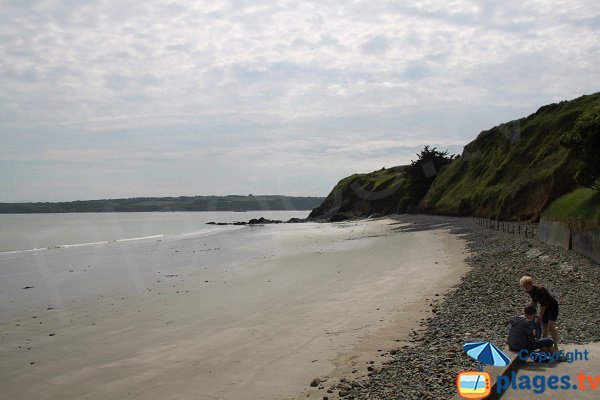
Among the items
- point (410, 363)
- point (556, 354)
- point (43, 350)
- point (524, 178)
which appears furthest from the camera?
point (524, 178)

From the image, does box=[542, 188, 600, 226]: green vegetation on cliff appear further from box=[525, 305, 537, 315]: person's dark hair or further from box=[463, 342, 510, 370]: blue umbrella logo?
box=[463, 342, 510, 370]: blue umbrella logo

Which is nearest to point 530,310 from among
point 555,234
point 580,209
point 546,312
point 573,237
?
point 546,312

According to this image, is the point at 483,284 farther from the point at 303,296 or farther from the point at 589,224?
the point at 589,224

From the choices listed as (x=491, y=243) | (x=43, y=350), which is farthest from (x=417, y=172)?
(x=43, y=350)

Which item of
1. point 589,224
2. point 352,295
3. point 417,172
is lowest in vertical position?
point 352,295

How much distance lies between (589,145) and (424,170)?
6529cm

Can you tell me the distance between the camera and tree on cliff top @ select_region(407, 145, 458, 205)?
8747cm

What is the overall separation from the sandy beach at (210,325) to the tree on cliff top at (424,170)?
62.3 meters

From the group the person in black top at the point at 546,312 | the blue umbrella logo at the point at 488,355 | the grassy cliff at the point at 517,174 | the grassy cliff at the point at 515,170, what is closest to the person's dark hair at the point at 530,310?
the person in black top at the point at 546,312

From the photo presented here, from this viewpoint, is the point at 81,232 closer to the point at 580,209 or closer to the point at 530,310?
the point at 580,209

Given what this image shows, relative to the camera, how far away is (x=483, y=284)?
1600cm

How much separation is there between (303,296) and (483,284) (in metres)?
5.89

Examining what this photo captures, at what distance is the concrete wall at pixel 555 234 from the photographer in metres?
20.7

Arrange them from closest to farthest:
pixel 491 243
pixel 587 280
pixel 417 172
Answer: pixel 587 280, pixel 491 243, pixel 417 172
